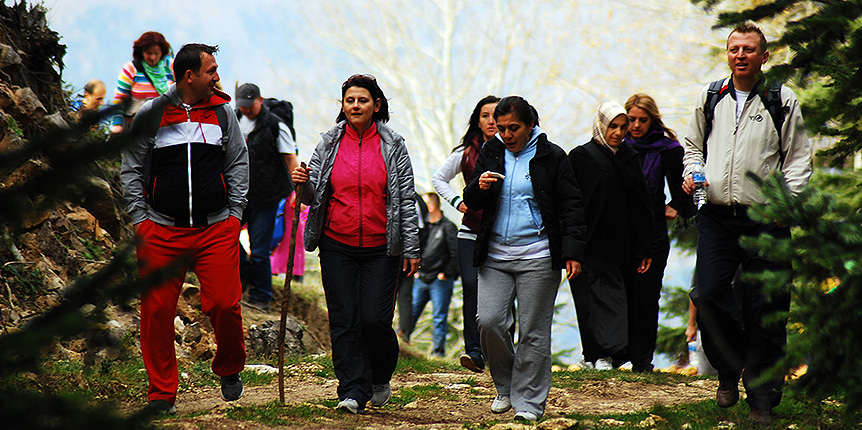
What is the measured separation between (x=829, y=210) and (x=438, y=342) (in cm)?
973

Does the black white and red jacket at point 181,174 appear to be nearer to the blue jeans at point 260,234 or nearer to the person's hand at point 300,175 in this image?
the person's hand at point 300,175

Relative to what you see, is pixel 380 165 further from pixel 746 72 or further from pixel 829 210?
pixel 829 210

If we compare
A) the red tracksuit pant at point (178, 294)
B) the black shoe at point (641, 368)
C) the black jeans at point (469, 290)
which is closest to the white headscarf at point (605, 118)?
the black jeans at point (469, 290)

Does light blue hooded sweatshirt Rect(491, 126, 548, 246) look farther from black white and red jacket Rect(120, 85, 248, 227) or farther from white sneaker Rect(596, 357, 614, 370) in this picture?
white sneaker Rect(596, 357, 614, 370)

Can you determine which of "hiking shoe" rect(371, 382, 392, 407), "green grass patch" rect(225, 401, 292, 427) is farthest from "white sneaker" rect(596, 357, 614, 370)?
"green grass patch" rect(225, 401, 292, 427)

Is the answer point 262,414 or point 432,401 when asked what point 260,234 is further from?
point 262,414

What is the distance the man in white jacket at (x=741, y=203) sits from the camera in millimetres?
5594

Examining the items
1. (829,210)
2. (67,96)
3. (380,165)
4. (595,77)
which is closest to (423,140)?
(595,77)

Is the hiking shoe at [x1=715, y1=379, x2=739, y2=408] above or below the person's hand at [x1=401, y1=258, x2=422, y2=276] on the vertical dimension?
below

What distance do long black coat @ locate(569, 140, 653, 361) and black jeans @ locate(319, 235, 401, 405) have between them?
2.89 metres

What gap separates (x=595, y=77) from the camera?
2470 cm

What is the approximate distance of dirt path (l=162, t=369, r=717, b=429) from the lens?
5.88 meters

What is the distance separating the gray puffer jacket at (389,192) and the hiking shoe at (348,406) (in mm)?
1111

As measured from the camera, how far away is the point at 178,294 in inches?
238
